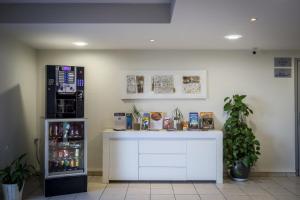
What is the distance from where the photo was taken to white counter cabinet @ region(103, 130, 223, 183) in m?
4.56

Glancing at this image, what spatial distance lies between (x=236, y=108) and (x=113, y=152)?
2.15 metres

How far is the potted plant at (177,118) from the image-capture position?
486 cm

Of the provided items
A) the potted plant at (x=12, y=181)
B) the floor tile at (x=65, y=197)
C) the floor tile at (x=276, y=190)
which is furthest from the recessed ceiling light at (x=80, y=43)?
the floor tile at (x=276, y=190)

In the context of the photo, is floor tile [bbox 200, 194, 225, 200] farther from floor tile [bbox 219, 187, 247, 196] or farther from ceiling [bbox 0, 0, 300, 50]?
ceiling [bbox 0, 0, 300, 50]

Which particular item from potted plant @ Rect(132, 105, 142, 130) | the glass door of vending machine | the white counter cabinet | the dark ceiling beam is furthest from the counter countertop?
the dark ceiling beam

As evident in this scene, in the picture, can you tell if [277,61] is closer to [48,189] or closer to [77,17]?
[77,17]

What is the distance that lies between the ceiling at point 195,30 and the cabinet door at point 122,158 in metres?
1.59

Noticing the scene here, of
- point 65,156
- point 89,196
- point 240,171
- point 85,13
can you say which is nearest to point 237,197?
point 240,171

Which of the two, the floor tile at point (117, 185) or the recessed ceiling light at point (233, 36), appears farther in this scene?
the floor tile at point (117, 185)

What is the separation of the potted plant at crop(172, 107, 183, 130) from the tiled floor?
0.94 meters

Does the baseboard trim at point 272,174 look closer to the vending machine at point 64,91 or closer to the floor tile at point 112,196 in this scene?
the floor tile at point 112,196

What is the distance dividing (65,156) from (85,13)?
210 cm

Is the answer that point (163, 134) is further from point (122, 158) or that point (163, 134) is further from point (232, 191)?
point (232, 191)

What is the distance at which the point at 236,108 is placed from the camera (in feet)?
15.7
